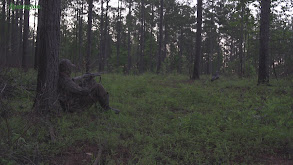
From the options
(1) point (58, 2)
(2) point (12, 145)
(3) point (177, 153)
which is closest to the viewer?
(2) point (12, 145)

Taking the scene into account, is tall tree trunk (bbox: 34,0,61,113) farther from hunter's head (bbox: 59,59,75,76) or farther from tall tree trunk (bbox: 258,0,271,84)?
tall tree trunk (bbox: 258,0,271,84)

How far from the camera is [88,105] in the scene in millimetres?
5758

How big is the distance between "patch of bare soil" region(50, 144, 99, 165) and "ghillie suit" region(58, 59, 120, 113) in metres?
1.81

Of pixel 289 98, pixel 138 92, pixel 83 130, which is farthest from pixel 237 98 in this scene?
pixel 83 130

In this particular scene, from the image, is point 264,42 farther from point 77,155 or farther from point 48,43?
point 77,155

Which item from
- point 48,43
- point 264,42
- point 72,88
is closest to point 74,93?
point 72,88

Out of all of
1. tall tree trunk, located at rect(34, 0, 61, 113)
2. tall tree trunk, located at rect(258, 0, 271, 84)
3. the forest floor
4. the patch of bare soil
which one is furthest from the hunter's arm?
tall tree trunk, located at rect(258, 0, 271, 84)

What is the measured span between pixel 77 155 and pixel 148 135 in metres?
1.63

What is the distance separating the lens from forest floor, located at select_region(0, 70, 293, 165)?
3338mm

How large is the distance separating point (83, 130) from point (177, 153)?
6.77ft

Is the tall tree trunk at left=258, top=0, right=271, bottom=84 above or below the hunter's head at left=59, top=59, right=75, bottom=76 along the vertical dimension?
above

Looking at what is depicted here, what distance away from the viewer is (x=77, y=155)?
347 cm

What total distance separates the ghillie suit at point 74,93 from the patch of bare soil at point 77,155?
5.93ft

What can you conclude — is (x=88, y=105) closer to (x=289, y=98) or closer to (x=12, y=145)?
(x=12, y=145)
